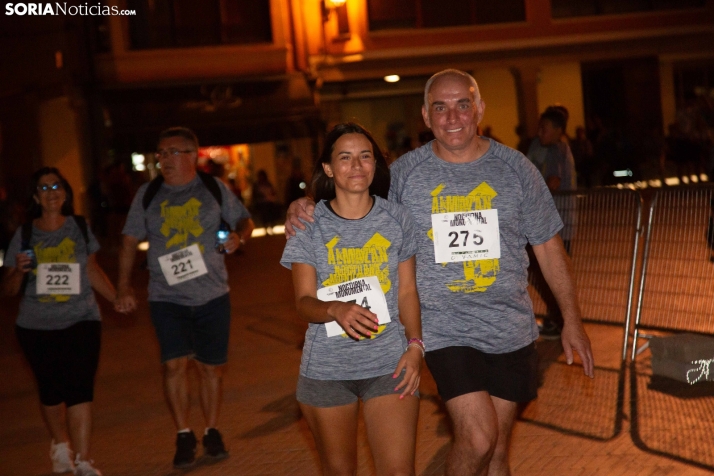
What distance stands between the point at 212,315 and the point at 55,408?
1.25 metres

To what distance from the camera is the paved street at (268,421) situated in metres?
5.79

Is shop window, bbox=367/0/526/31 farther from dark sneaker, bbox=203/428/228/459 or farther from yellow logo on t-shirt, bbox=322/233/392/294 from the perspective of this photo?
yellow logo on t-shirt, bbox=322/233/392/294

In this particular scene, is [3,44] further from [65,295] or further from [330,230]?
[330,230]

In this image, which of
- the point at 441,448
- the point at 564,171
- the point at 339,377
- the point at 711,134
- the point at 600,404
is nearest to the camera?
A: the point at 339,377

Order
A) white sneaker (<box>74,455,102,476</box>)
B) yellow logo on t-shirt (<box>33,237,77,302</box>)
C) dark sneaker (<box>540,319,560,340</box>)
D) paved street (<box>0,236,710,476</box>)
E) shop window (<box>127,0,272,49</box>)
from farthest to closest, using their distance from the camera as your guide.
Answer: shop window (<box>127,0,272,49</box>) < dark sneaker (<box>540,319,560,340</box>) < yellow logo on t-shirt (<box>33,237,77,302</box>) < white sneaker (<box>74,455,102,476</box>) < paved street (<box>0,236,710,476</box>)

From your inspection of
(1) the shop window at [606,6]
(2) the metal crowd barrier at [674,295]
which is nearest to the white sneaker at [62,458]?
(2) the metal crowd barrier at [674,295]

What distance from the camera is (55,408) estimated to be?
6.26 metres

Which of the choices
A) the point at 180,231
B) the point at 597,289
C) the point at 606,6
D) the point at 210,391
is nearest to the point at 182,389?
the point at 210,391

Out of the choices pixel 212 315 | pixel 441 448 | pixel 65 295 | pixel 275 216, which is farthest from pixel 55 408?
pixel 275 216

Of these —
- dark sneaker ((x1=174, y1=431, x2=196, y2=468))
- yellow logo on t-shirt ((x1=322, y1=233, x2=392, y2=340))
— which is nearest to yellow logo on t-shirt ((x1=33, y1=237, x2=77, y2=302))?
dark sneaker ((x1=174, y1=431, x2=196, y2=468))

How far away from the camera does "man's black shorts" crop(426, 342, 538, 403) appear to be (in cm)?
407

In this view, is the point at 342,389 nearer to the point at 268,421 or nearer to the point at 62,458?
the point at 62,458

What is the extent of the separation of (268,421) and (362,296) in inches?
143

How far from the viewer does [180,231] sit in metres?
6.26
